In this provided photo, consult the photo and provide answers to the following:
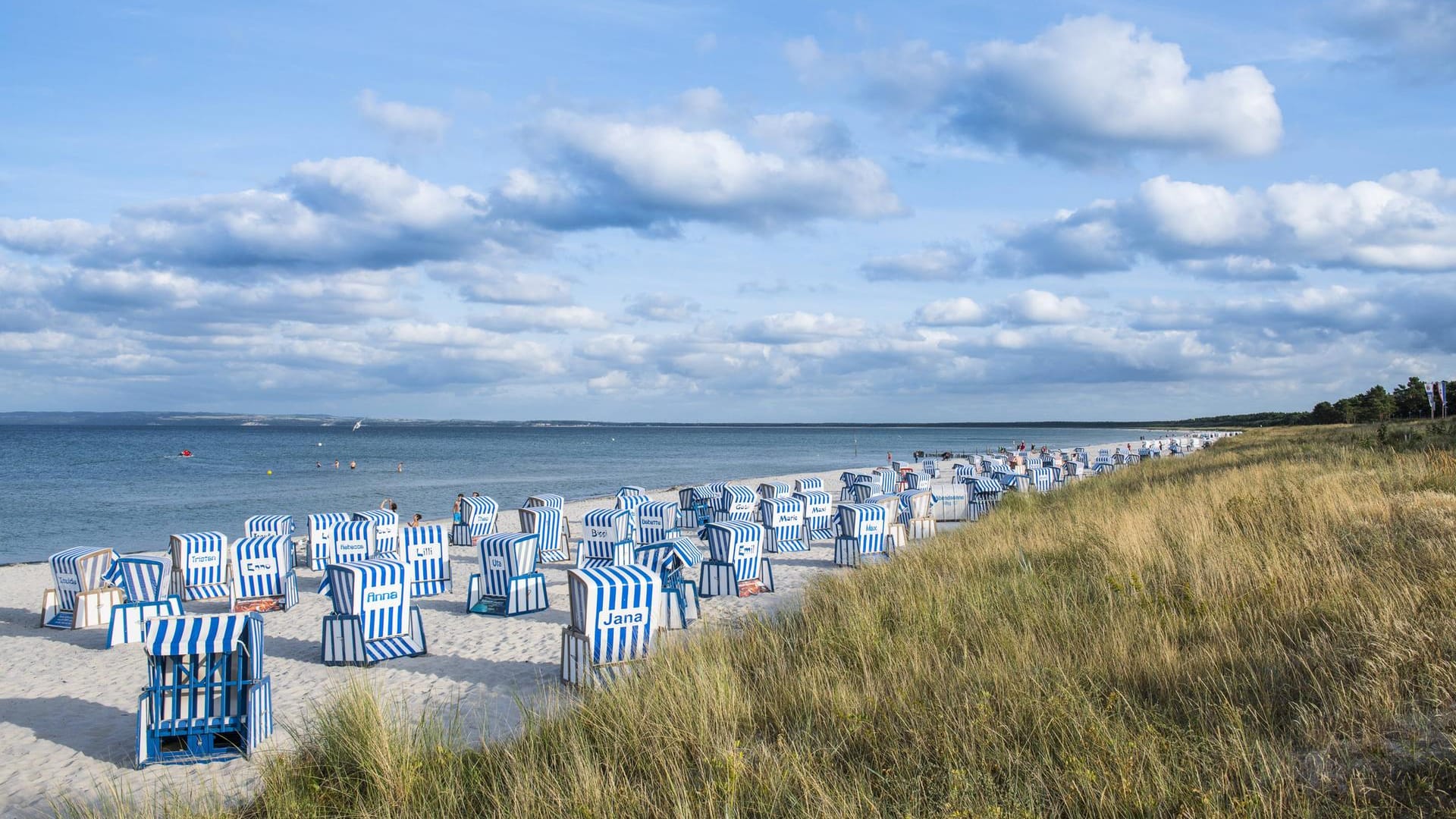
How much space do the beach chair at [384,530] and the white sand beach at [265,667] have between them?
135cm

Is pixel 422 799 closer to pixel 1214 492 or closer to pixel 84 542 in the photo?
Answer: pixel 1214 492

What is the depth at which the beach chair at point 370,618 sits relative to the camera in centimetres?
948

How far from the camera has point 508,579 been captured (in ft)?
39.4

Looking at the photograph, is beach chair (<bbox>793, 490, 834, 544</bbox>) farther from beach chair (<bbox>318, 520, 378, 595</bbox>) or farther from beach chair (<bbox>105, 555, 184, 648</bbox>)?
beach chair (<bbox>105, 555, 184, 648</bbox>)

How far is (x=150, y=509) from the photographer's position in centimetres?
3250

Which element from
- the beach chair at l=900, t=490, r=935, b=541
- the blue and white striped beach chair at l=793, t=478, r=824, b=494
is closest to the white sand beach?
the beach chair at l=900, t=490, r=935, b=541

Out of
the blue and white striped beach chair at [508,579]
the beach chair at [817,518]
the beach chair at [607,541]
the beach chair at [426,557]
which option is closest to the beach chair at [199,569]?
the beach chair at [426,557]

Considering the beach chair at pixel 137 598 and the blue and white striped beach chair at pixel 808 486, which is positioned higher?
the blue and white striped beach chair at pixel 808 486

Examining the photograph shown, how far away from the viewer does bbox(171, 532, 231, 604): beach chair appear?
43.0 feet

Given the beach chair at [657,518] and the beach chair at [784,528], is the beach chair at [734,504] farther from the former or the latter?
the beach chair at [657,518]

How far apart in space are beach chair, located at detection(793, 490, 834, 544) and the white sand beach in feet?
13.4

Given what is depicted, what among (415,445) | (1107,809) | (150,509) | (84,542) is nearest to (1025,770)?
(1107,809)

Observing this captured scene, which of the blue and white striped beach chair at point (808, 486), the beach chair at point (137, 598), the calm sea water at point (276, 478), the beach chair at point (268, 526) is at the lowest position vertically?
the calm sea water at point (276, 478)

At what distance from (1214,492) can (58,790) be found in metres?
11.8
